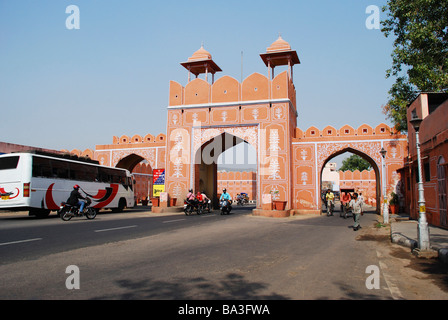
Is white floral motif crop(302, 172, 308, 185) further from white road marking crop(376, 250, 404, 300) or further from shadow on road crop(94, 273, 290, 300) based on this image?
shadow on road crop(94, 273, 290, 300)

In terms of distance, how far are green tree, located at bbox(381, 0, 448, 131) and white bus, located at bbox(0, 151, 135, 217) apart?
55.5 feet

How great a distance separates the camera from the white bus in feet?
46.1

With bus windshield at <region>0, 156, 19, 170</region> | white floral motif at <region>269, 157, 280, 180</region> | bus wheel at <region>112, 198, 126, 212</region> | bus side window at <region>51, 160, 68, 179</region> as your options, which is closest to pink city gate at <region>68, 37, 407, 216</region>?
white floral motif at <region>269, 157, 280, 180</region>

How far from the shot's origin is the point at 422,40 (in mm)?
15523

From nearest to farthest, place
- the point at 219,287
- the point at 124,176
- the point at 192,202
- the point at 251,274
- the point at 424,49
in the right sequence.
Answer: the point at 219,287 < the point at 251,274 < the point at 424,49 < the point at 192,202 < the point at 124,176

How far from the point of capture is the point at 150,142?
2727 centimetres

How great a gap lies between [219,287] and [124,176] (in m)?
19.8

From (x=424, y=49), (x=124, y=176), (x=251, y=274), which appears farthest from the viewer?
(x=124, y=176)

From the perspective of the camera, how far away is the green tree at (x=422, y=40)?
49.5 feet

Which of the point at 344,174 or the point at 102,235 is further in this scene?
the point at 344,174

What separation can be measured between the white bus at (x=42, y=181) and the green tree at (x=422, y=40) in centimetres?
1691

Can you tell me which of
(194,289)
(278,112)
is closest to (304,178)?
(278,112)
